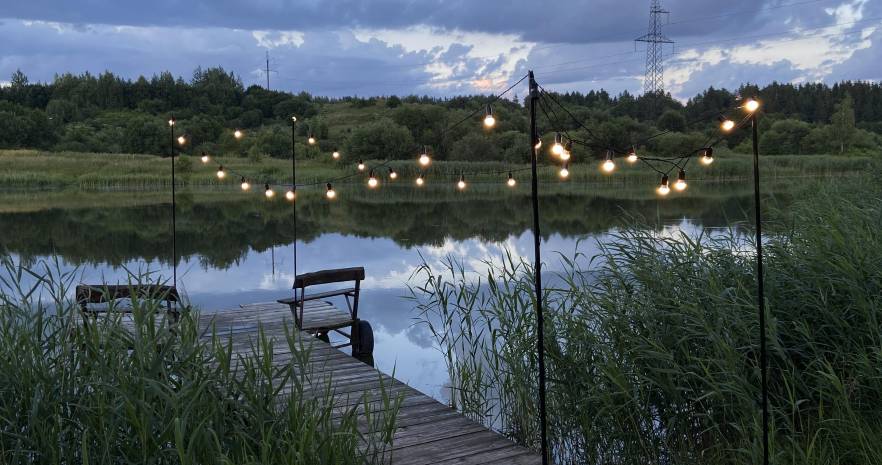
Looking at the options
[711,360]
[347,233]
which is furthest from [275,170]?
[711,360]

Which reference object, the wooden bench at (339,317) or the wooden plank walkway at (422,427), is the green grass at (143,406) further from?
the wooden bench at (339,317)

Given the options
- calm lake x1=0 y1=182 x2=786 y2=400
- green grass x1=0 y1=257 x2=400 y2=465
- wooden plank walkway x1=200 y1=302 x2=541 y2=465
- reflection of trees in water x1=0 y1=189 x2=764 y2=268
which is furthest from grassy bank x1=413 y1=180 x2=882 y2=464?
reflection of trees in water x1=0 y1=189 x2=764 y2=268

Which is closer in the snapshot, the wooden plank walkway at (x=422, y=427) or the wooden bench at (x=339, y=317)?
the wooden plank walkway at (x=422, y=427)

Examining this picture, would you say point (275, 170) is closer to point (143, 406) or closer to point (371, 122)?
point (371, 122)

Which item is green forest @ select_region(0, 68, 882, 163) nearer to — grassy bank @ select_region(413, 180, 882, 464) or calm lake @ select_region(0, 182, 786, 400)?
calm lake @ select_region(0, 182, 786, 400)

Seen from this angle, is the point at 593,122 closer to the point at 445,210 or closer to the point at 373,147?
the point at 373,147

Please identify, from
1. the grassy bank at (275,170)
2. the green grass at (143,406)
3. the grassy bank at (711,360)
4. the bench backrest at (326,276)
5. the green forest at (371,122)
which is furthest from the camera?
the green forest at (371,122)

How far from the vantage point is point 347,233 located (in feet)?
71.1

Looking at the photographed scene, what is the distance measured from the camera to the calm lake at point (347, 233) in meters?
12.9

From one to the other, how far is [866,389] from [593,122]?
1413 inches

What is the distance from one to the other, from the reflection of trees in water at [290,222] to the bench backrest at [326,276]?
9.59 m

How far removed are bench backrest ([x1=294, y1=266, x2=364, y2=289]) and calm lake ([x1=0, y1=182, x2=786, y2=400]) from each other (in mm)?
1198

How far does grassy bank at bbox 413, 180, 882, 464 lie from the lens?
4.09m

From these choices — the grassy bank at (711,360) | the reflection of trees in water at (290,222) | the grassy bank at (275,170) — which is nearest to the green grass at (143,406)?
the grassy bank at (711,360)
